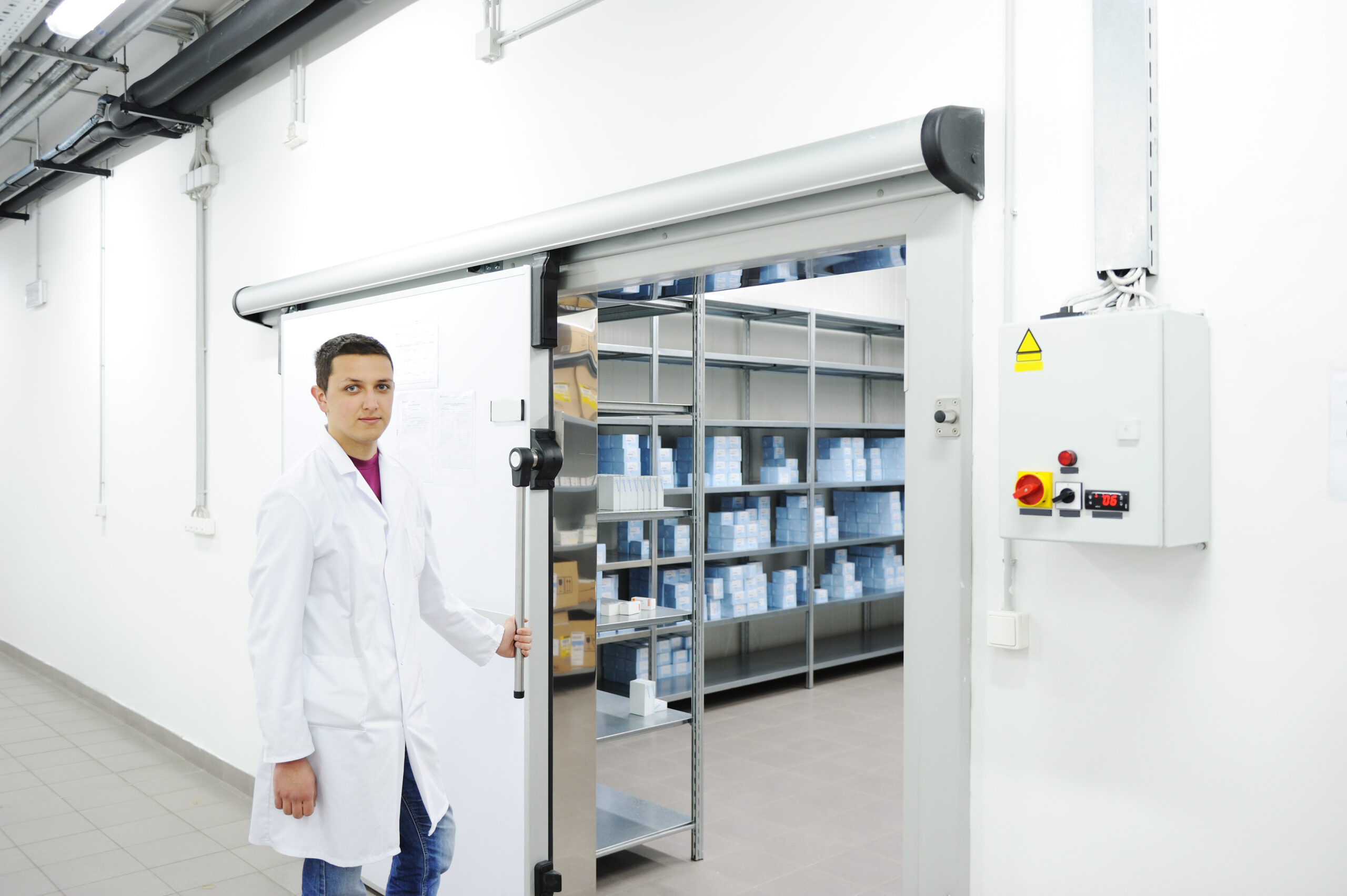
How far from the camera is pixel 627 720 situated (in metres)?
3.57

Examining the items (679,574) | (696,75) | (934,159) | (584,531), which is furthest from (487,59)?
(679,574)

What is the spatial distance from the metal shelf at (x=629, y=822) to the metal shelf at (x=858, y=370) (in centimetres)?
355

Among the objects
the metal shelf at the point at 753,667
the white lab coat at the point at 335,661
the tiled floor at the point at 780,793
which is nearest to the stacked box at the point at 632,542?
the metal shelf at the point at 753,667

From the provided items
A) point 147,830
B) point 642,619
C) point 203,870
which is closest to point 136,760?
point 147,830

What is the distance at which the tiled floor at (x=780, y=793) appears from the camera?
338 centimetres

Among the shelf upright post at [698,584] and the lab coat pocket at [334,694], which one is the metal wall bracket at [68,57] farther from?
the lab coat pocket at [334,694]

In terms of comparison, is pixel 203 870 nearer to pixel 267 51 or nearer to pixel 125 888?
pixel 125 888

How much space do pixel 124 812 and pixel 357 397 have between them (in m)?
2.90

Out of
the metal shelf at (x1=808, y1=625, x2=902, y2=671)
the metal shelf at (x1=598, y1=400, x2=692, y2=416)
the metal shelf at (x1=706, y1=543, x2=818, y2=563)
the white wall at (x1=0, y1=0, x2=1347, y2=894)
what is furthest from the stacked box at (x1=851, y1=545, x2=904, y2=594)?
the white wall at (x1=0, y1=0, x2=1347, y2=894)

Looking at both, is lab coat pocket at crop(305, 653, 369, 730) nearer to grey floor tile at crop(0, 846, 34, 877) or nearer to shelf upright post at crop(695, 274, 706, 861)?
shelf upright post at crop(695, 274, 706, 861)

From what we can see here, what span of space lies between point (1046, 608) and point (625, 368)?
168 inches

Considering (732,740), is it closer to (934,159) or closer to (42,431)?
(934,159)

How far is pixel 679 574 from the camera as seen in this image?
5672 millimetres

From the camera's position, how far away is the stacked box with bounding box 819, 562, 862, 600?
6.60 m
